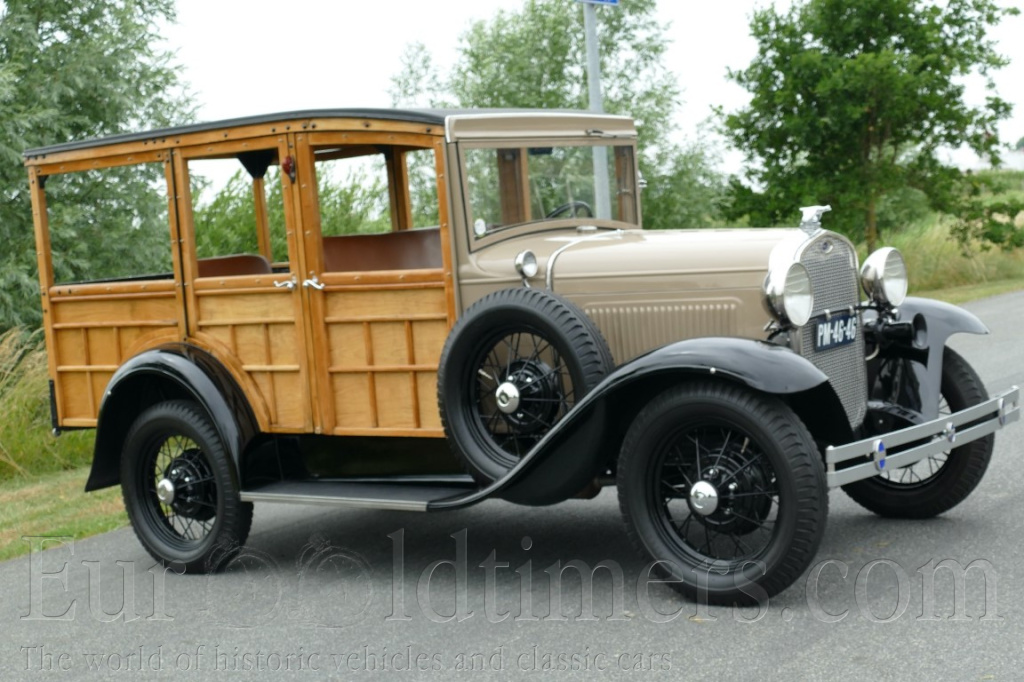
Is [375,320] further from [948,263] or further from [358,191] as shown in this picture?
[948,263]

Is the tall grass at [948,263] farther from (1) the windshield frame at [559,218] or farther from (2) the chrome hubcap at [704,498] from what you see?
(2) the chrome hubcap at [704,498]

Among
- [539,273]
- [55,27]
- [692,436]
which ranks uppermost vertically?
[55,27]

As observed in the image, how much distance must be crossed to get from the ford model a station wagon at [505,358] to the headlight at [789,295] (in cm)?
1

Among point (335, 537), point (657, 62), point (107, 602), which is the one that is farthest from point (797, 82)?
point (107, 602)

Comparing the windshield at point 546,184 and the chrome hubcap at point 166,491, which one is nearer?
the windshield at point 546,184

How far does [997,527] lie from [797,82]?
44.5 feet

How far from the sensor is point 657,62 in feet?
61.3

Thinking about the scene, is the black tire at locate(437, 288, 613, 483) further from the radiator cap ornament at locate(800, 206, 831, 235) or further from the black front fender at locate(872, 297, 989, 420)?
the black front fender at locate(872, 297, 989, 420)

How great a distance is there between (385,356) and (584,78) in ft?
43.8

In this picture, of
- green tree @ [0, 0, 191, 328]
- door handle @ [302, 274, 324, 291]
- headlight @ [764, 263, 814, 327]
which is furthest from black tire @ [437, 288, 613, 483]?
green tree @ [0, 0, 191, 328]

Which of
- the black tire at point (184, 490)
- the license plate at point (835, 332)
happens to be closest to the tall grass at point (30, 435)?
the black tire at point (184, 490)

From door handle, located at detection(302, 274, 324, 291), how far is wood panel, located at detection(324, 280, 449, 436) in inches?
1.7

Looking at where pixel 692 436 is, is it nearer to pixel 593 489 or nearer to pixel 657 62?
pixel 593 489

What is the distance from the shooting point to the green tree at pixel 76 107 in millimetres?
15969
